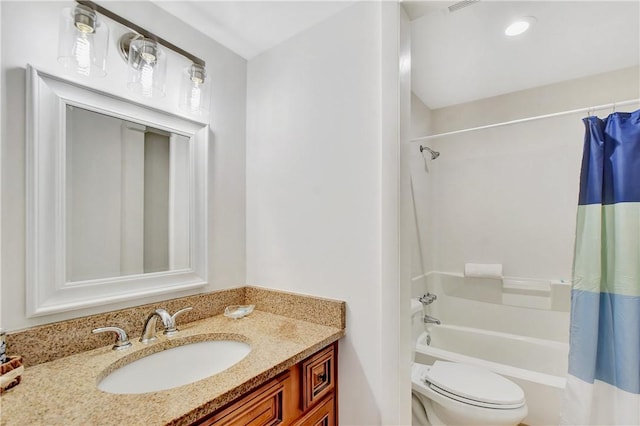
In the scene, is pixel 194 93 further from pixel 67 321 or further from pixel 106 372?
pixel 106 372

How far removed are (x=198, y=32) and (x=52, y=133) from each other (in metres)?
0.78

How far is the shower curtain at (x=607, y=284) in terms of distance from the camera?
121 centimetres

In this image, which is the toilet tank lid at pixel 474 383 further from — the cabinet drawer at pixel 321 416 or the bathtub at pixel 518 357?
the cabinet drawer at pixel 321 416

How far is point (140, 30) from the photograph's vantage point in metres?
1.10

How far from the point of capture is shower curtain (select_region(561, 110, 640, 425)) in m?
1.21

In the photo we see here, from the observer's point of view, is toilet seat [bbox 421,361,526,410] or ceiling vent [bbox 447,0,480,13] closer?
ceiling vent [bbox 447,0,480,13]

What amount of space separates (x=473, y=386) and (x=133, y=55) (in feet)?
7.09

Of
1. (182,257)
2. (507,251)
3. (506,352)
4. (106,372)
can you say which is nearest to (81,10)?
(182,257)

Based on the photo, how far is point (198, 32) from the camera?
1.34 meters

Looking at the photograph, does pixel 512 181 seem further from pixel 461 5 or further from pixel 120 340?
pixel 120 340

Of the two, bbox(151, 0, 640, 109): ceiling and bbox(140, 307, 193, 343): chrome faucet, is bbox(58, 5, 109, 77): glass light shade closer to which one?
bbox(151, 0, 640, 109): ceiling

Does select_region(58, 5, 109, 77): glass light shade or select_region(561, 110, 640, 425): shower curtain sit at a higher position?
select_region(58, 5, 109, 77): glass light shade

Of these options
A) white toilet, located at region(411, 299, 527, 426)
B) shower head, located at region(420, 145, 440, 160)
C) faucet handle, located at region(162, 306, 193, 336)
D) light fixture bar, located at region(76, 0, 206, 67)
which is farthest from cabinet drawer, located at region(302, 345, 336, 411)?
shower head, located at region(420, 145, 440, 160)

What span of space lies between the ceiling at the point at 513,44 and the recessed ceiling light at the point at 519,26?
0.02m
